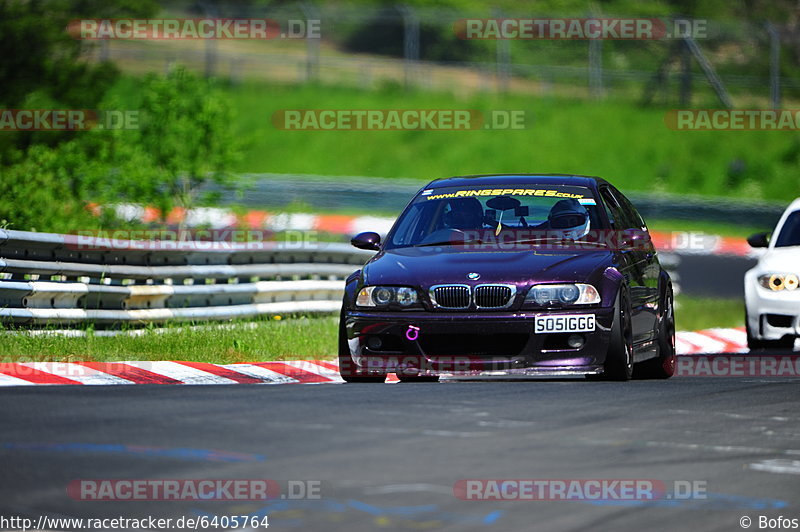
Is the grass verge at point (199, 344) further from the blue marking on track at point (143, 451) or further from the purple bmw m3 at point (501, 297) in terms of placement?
the blue marking on track at point (143, 451)

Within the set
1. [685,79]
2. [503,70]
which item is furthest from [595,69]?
[503,70]

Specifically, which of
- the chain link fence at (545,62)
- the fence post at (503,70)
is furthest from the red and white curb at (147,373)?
the fence post at (503,70)

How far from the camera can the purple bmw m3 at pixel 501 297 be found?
1019 centimetres

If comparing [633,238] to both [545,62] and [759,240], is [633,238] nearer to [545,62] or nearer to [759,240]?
[759,240]

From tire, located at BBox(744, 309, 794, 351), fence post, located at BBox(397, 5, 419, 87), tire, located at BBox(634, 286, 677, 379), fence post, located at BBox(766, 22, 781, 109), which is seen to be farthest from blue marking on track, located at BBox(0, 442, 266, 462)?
fence post, located at BBox(766, 22, 781, 109)

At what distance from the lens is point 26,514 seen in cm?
571

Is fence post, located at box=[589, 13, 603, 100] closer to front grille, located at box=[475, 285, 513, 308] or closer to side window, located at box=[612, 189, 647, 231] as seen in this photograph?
side window, located at box=[612, 189, 647, 231]

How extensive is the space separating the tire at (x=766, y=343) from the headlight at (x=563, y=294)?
15.5ft

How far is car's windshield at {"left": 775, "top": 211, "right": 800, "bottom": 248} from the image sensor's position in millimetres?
15232

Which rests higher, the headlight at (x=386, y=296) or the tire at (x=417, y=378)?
the headlight at (x=386, y=296)

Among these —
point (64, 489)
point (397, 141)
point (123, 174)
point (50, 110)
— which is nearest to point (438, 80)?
point (397, 141)

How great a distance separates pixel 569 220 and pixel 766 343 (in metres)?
4.18

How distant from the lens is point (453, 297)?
10.3m

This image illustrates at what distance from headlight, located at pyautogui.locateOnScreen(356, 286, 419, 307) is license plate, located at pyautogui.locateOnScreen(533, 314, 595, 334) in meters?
0.82
